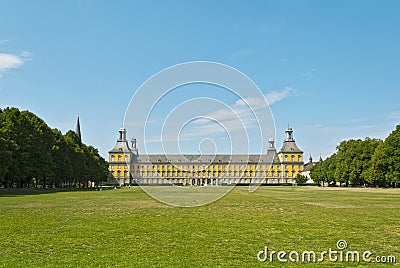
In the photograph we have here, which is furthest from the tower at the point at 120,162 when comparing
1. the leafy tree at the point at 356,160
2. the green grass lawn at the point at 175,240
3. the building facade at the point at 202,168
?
the green grass lawn at the point at 175,240

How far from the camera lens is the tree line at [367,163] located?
69.4 meters

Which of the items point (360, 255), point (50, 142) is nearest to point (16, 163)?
point (50, 142)

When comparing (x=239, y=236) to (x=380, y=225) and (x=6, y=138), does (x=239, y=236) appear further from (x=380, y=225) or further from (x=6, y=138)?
(x=6, y=138)

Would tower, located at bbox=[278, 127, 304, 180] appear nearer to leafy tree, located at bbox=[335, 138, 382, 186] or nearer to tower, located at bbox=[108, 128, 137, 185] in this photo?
tower, located at bbox=[108, 128, 137, 185]

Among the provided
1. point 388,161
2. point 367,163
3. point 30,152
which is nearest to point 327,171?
point 367,163

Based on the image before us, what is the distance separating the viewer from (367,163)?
280 feet

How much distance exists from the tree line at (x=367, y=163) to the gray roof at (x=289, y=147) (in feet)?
185

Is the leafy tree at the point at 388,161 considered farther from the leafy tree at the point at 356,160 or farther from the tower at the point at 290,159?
the tower at the point at 290,159

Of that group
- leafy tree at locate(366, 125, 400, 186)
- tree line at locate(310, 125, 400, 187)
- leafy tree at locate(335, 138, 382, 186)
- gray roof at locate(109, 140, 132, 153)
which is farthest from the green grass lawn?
gray roof at locate(109, 140, 132, 153)

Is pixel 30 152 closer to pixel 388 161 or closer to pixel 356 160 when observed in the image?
pixel 388 161

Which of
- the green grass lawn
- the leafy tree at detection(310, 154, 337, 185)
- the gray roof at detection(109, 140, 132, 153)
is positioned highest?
the gray roof at detection(109, 140, 132, 153)

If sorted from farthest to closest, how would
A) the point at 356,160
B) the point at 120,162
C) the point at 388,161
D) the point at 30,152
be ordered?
the point at 120,162 → the point at 356,160 → the point at 388,161 → the point at 30,152

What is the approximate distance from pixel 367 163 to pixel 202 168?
308ft

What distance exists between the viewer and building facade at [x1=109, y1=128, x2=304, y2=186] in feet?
547
